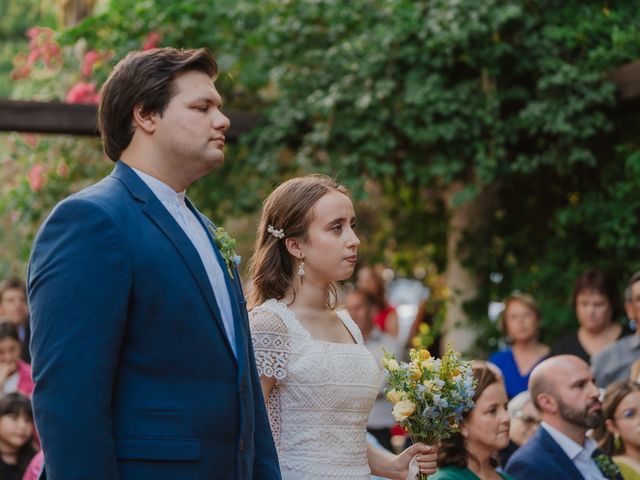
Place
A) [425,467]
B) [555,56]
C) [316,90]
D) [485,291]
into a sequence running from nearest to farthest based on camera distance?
1. [425,467]
2. [555,56]
3. [316,90]
4. [485,291]

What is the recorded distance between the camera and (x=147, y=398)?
2.44m

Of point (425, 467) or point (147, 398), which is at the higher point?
point (147, 398)

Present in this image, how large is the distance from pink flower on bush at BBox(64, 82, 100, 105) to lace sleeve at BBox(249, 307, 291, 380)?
5825 millimetres

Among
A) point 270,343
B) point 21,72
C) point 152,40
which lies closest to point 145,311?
point 270,343

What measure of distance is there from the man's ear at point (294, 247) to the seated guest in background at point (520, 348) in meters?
3.38

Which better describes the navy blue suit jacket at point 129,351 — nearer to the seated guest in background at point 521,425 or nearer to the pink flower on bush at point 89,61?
the seated guest in background at point 521,425

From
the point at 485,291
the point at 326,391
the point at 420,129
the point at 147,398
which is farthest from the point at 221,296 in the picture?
the point at 485,291

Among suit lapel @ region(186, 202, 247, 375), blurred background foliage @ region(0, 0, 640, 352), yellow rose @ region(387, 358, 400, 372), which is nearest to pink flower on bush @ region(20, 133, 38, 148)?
blurred background foliage @ region(0, 0, 640, 352)

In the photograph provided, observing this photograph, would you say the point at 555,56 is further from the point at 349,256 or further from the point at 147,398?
the point at 147,398

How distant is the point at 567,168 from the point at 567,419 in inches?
136

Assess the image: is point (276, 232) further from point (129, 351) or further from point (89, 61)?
point (89, 61)

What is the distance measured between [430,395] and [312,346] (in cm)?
42

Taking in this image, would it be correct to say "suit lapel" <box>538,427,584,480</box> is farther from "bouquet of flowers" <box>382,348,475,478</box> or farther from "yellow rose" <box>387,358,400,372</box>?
"yellow rose" <box>387,358,400,372</box>

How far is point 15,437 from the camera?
574 cm
